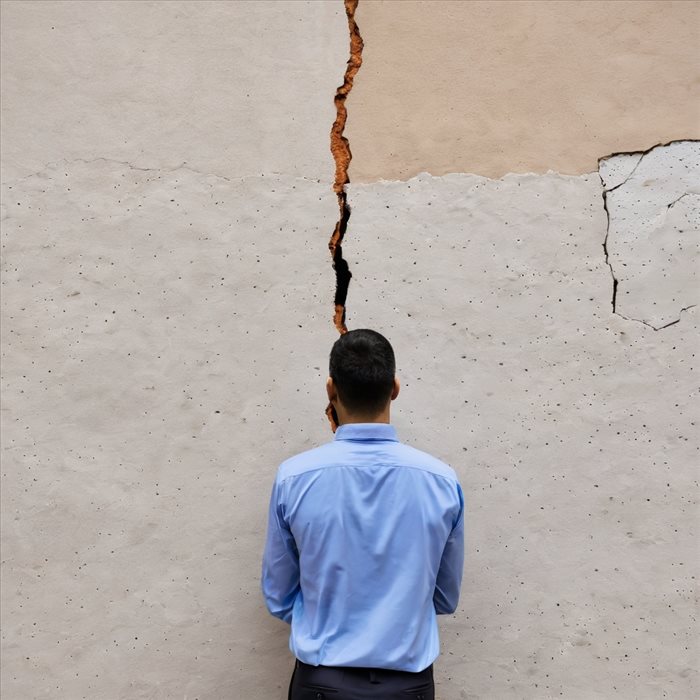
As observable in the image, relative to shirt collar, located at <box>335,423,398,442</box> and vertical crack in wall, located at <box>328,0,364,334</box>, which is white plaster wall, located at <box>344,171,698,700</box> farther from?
shirt collar, located at <box>335,423,398,442</box>

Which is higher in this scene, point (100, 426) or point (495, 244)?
point (495, 244)

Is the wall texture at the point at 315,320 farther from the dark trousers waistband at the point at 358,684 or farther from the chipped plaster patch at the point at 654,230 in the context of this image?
the dark trousers waistband at the point at 358,684

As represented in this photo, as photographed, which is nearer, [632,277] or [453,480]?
[453,480]

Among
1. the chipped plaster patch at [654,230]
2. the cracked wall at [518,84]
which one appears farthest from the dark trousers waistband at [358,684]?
the cracked wall at [518,84]

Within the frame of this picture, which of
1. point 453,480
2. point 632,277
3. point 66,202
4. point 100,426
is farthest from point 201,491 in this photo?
point 632,277

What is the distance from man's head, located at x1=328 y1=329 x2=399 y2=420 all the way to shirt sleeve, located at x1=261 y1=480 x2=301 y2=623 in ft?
0.81

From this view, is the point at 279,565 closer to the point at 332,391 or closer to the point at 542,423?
the point at 332,391

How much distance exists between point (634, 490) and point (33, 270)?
1780 millimetres

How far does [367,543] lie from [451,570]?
0.95ft

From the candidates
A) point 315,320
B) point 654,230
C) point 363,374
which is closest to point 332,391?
point 363,374

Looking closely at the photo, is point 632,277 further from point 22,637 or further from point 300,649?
point 22,637

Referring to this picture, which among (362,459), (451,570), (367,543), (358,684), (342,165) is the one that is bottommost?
(358,684)

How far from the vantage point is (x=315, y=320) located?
6.55ft

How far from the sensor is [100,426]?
197 centimetres
